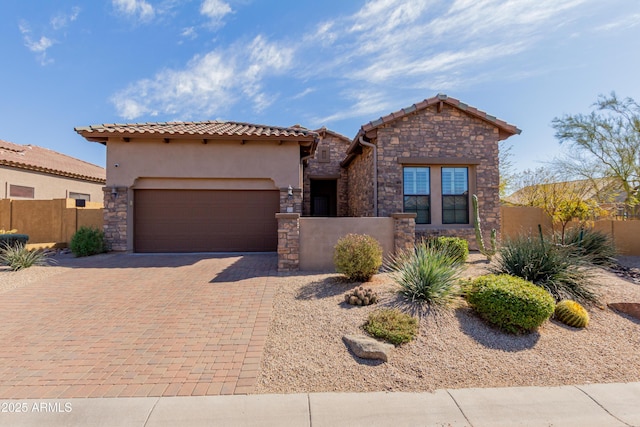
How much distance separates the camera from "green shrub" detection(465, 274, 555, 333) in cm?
443

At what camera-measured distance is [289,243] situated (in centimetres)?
789

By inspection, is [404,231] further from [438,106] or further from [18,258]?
[18,258]

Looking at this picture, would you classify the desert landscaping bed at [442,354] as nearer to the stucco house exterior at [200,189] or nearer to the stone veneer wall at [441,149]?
the stone veneer wall at [441,149]

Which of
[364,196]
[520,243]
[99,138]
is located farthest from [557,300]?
[99,138]

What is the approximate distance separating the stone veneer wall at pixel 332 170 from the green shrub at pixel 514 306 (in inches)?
464

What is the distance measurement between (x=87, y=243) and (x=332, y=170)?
12.0m

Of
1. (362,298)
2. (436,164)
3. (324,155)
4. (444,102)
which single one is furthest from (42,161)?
(444,102)

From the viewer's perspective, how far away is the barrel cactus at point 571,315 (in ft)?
15.8

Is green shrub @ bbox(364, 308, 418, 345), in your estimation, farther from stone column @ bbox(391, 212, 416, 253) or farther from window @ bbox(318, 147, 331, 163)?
window @ bbox(318, 147, 331, 163)

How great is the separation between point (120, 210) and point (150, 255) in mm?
2151

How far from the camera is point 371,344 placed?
12.9ft

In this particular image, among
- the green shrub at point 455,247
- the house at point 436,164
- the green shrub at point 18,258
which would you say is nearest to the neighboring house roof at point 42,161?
the green shrub at point 18,258

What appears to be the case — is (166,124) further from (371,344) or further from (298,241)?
(371,344)

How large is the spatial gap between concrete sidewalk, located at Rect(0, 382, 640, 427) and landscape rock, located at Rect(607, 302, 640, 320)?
312 centimetres
